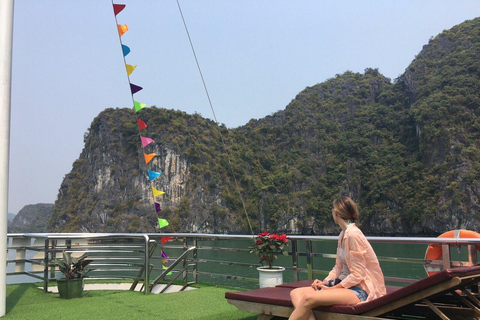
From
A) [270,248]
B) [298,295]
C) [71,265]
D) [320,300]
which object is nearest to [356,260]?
[320,300]

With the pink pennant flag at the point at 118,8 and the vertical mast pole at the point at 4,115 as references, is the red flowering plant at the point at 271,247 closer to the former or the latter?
the vertical mast pole at the point at 4,115

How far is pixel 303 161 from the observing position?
7638 cm

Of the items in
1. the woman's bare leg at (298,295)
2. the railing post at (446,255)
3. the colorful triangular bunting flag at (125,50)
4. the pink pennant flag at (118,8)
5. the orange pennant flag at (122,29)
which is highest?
the pink pennant flag at (118,8)

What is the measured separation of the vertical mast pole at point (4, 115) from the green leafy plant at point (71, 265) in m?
1.16

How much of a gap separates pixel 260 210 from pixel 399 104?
3122cm

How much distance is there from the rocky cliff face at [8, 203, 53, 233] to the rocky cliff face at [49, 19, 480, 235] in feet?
88.7

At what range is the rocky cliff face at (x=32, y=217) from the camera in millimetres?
98125

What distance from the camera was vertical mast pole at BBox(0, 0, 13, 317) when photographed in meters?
3.66

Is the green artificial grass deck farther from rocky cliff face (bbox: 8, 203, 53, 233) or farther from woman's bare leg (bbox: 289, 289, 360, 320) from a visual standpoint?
rocky cliff face (bbox: 8, 203, 53, 233)

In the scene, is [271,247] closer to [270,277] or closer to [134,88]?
[270,277]

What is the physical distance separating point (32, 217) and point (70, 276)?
382ft

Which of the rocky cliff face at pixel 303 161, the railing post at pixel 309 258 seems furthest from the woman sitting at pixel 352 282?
the rocky cliff face at pixel 303 161

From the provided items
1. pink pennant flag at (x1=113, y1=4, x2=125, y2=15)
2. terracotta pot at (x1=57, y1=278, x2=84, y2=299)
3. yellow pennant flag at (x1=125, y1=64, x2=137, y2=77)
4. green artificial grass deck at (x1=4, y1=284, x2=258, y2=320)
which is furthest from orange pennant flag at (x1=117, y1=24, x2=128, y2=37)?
green artificial grass deck at (x1=4, y1=284, x2=258, y2=320)

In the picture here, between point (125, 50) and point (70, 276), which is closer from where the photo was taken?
point (70, 276)
